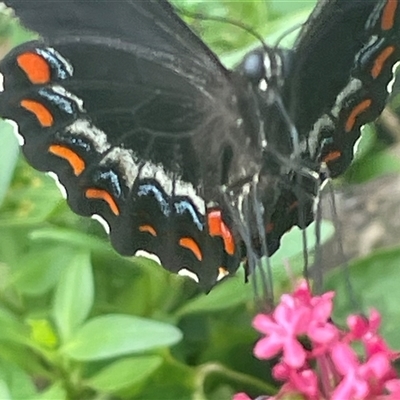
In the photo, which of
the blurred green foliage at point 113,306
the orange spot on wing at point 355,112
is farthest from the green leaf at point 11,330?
the orange spot on wing at point 355,112

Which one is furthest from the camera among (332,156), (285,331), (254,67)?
(332,156)

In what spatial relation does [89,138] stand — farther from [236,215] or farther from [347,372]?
[347,372]

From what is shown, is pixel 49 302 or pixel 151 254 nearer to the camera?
pixel 151 254

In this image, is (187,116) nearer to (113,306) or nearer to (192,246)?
(192,246)

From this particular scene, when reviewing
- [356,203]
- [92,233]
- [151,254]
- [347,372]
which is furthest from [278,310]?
[356,203]

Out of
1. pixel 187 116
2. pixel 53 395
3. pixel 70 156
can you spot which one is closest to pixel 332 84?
pixel 187 116
